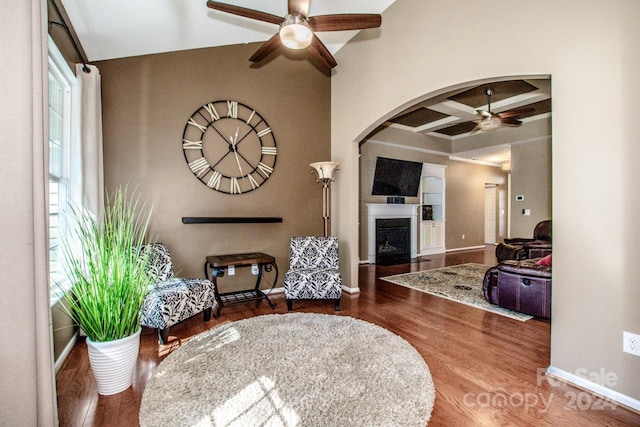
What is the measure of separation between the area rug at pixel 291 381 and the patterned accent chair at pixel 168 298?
26 centimetres

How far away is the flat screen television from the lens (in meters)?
6.64

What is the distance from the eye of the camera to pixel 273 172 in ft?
13.6

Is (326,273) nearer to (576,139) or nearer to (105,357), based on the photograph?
(105,357)

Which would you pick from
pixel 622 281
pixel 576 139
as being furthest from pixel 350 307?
pixel 576 139

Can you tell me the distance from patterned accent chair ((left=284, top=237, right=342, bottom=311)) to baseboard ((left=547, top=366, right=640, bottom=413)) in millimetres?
1973

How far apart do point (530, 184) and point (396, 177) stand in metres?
2.86

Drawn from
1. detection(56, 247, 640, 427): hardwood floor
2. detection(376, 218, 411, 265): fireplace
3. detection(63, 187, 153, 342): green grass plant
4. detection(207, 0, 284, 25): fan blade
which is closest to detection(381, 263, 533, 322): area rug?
detection(56, 247, 640, 427): hardwood floor

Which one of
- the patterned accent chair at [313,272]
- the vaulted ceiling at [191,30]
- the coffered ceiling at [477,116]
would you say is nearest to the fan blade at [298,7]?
the vaulted ceiling at [191,30]

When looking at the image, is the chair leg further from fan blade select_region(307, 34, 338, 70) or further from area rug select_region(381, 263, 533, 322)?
area rug select_region(381, 263, 533, 322)

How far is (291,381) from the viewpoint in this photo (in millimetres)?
1937

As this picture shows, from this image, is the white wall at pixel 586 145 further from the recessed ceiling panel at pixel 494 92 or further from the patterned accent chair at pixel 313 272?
the recessed ceiling panel at pixel 494 92

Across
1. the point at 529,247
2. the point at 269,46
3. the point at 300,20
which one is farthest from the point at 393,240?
the point at 300,20

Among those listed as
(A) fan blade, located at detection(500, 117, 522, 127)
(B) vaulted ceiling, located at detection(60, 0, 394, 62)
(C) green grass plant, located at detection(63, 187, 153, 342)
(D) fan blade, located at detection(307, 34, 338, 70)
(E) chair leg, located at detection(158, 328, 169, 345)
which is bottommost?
(E) chair leg, located at detection(158, 328, 169, 345)

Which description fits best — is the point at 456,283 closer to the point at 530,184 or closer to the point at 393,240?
the point at 393,240
